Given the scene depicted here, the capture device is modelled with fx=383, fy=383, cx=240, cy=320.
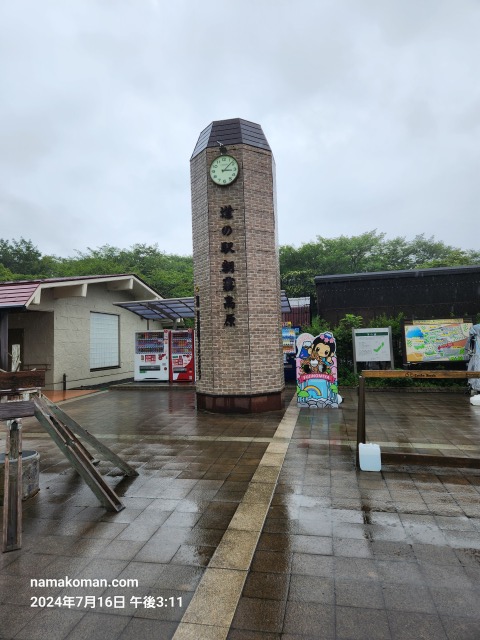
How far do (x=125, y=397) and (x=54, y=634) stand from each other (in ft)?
35.2

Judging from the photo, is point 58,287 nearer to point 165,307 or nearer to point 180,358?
point 165,307

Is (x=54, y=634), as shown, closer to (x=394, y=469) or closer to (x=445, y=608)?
(x=445, y=608)

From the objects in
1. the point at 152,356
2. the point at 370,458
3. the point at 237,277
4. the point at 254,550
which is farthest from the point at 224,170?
the point at 254,550

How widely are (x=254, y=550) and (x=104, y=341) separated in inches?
606

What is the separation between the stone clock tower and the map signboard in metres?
5.39

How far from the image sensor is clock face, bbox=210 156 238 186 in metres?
9.68

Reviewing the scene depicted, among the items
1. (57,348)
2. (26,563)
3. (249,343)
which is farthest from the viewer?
(57,348)

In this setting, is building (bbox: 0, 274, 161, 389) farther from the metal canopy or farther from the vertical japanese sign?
the vertical japanese sign

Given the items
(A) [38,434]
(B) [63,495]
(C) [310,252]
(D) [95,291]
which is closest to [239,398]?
(A) [38,434]

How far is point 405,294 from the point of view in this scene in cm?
1592

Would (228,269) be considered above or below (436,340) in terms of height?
above

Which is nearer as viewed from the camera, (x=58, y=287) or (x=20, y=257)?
(x=58, y=287)

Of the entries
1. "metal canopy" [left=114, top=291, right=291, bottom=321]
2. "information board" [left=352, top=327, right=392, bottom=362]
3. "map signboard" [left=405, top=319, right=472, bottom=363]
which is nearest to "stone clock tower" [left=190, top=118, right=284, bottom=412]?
"metal canopy" [left=114, top=291, right=291, bottom=321]

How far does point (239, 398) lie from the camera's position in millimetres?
9508
